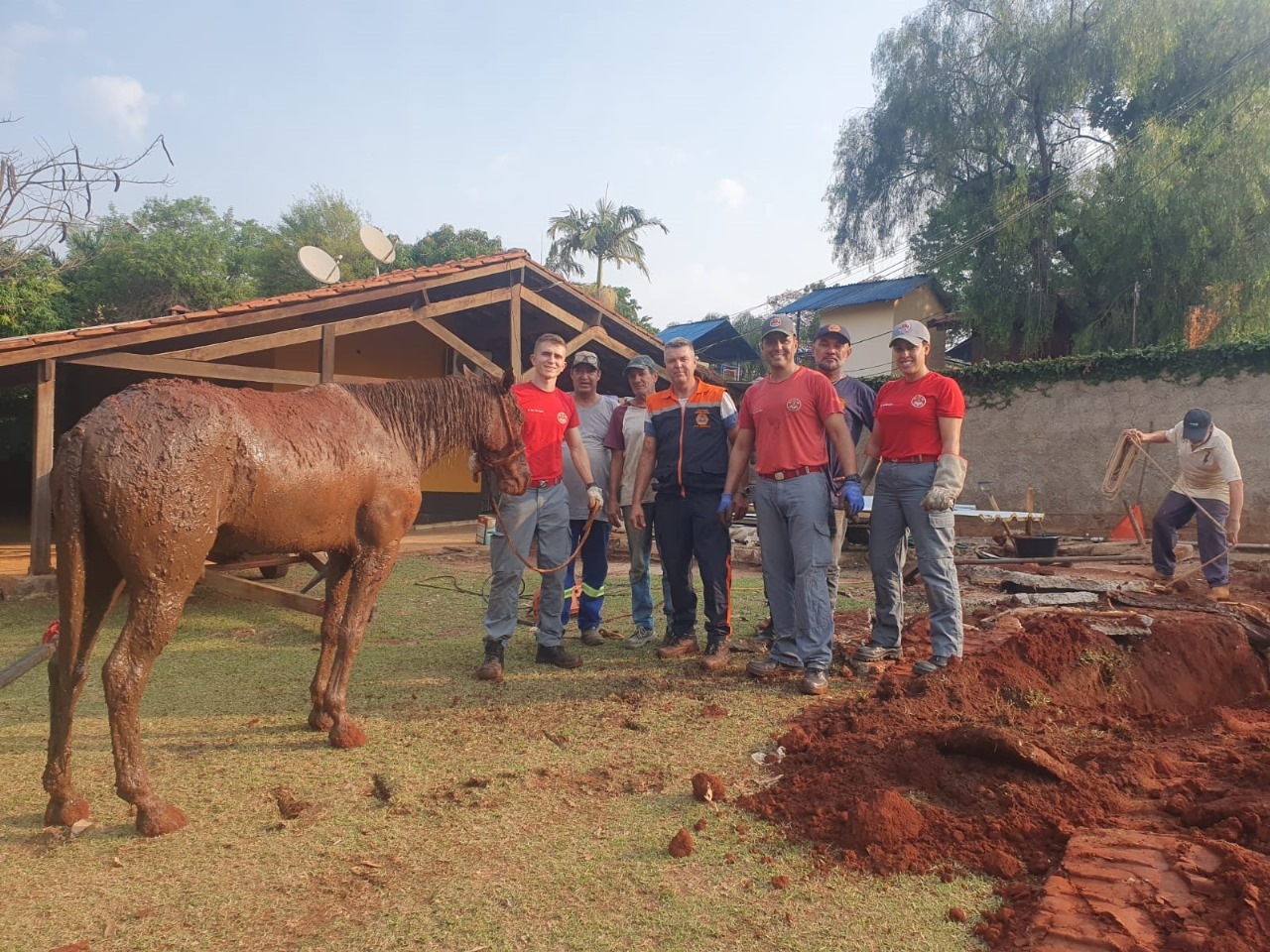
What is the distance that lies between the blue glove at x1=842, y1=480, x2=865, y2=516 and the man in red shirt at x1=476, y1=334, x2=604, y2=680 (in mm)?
1585

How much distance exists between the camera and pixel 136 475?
2.53 m

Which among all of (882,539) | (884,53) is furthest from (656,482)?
(884,53)

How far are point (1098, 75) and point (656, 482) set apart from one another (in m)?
20.5

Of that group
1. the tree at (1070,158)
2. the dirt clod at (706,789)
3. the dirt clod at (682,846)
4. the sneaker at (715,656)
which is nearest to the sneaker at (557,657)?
the sneaker at (715,656)

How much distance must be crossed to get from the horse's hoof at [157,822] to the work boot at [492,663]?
6.45 feet

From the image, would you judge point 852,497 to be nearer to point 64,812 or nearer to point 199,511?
point 199,511

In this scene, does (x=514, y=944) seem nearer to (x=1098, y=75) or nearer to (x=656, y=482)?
(x=656, y=482)

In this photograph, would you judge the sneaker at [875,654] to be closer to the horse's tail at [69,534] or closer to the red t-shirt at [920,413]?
the red t-shirt at [920,413]

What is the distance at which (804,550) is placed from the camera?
13.5 feet

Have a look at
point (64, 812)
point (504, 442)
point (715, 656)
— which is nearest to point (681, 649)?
point (715, 656)

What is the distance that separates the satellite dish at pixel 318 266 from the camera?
10.8 metres

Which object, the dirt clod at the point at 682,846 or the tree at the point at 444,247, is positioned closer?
the dirt clod at the point at 682,846

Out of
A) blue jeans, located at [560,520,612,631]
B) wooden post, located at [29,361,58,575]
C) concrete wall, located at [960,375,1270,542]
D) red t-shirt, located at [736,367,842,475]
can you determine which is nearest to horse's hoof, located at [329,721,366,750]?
blue jeans, located at [560,520,612,631]

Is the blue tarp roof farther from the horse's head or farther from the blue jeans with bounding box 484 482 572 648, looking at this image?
the horse's head
